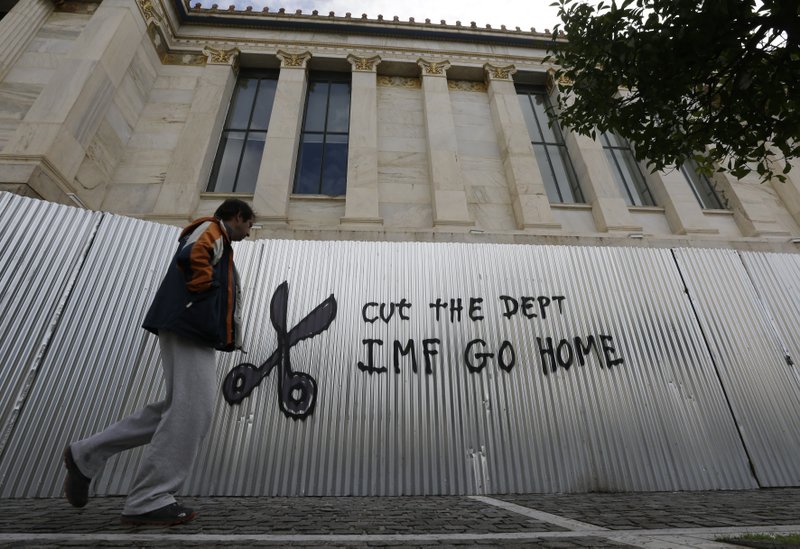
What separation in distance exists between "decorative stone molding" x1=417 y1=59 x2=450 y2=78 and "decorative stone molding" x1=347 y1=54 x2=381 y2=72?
134 cm

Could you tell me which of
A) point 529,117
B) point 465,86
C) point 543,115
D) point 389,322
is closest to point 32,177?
point 389,322

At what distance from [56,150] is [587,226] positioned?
11.7 m

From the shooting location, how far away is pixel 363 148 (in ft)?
30.2

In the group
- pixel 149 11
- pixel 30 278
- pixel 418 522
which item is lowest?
pixel 418 522

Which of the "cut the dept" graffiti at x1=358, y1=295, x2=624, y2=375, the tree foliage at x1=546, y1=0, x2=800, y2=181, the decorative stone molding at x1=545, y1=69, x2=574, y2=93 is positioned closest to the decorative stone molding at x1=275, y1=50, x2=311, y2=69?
the decorative stone molding at x1=545, y1=69, x2=574, y2=93

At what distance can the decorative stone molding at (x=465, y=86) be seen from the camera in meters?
11.5

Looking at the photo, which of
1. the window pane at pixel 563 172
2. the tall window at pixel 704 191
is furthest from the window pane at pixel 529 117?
the tall window at pixel 704 191

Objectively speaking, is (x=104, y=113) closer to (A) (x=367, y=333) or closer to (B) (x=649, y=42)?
(A) (x=367, y=333)

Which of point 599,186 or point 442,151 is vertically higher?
point 442,151

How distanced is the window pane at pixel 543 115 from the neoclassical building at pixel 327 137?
0.21 ft

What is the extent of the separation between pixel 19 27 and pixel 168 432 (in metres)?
12.8

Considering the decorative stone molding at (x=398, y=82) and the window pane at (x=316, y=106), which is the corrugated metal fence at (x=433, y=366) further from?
the decorative stone molding at (x=398, y=82)

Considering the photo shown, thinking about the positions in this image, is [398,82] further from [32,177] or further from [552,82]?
[32,177]

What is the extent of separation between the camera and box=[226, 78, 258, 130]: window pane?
1041 centimetres
